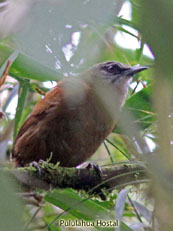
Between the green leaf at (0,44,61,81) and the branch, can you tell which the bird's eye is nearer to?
the green leaf at (0,44,61,81)

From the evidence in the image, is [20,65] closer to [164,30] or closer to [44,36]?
[44,36]

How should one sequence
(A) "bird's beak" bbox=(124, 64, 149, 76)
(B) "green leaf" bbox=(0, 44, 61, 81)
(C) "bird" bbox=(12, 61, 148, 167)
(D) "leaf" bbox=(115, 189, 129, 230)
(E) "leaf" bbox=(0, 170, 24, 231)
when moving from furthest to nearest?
(A) "bird's beak" bbox=(124, 64, 149, 76) < (C) "bird" bbox=(12, 61, 148, 167) < (B) "green leaf" bbox=(0, 44, 61, 81) < (D) "leaf" bbox=(115, 189, 129, 230) < (E) "leaf" bbox=(0, 170, 24, 231)

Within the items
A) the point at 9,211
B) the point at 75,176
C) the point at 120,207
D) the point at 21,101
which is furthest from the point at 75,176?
the point at 9,211

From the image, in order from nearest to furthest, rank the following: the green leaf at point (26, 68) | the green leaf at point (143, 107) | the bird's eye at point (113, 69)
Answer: the green leaf at point (26, 68)
the green leaf at point (143, 107)
the bird's eye at point (113, 69)

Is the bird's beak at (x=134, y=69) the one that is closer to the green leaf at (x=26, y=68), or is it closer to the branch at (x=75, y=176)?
the green leaf at (x=26, y=68)

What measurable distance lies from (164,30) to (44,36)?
0.37m

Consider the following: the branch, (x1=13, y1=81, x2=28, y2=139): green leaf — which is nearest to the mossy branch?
the branch

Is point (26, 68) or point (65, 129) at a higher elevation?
point (26, 68)

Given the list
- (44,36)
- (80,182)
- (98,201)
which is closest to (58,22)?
(44,36)

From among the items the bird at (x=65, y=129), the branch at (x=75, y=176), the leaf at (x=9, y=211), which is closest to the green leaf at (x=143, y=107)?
the bird at (x=65, y=129)

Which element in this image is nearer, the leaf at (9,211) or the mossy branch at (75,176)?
the leaf at (9,211)

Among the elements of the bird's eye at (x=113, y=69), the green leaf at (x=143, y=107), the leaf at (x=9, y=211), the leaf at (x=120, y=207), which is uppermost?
the leaf at (x=9, y=211)

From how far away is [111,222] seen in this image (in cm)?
217

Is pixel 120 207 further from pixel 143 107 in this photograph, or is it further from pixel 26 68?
pixel 26 68
